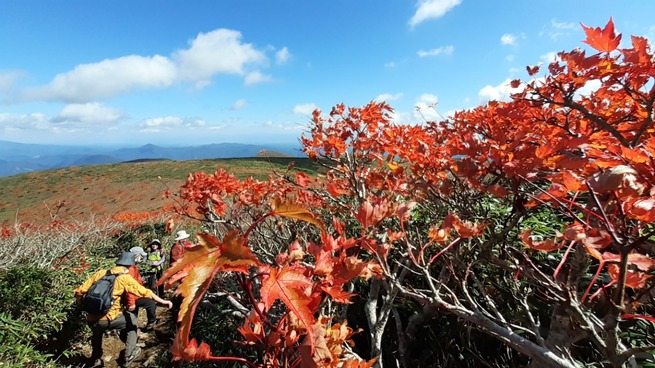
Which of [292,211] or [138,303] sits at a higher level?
[292,211]

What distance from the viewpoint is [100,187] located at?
91.6 feet

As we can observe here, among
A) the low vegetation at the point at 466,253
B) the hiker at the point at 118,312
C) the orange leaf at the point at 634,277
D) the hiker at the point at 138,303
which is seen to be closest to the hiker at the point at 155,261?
the hiker at the point at 138,303

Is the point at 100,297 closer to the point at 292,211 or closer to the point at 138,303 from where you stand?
the point at 138,303

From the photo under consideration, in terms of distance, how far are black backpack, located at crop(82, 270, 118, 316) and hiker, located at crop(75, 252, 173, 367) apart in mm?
116

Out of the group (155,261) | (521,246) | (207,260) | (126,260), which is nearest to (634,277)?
(207,260)

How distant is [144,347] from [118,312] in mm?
1196

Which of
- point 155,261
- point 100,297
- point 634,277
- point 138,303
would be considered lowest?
point 138,303

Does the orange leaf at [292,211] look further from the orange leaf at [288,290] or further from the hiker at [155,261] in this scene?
the hiker at [155,261]

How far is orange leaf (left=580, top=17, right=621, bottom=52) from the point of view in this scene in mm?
1575

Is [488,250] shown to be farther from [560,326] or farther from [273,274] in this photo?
[273,274]

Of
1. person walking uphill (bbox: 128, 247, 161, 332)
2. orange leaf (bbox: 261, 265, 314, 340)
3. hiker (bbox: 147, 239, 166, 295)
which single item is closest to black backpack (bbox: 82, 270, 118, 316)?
person walking uphill (bbox: 128, 247, 161, 332)

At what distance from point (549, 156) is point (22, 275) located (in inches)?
261

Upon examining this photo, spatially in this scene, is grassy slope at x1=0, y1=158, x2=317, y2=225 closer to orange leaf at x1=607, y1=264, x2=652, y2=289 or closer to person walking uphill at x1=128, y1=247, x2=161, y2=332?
person walking uphill at x1=128, y1=247, x2=161, y2=332

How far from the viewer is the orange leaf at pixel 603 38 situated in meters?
1.58
